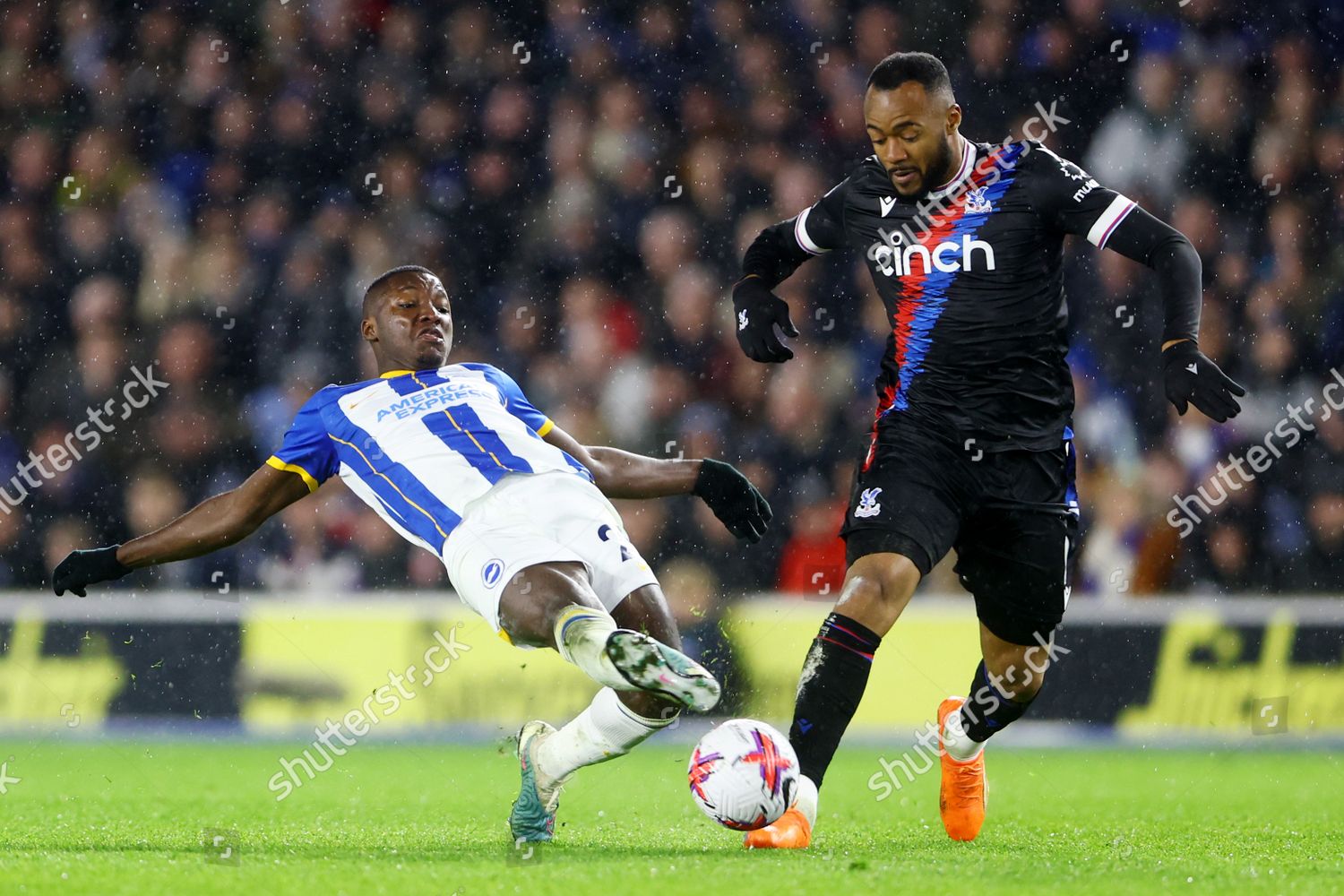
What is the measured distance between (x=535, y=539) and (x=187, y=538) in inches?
44.0

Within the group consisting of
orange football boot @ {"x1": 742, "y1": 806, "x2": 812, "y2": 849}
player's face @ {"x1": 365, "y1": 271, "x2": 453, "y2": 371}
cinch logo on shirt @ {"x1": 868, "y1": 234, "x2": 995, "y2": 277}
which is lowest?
orange football boot @ {"x1": 742, "y1": 806, "x2": 812, "y2": 849}

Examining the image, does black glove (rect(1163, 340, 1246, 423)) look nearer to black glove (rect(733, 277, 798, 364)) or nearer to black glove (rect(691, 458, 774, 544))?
black glove (rect(733, 277, 798, 364))

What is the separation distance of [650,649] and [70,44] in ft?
30.0

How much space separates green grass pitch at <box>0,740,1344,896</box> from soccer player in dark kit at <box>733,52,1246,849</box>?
474mm

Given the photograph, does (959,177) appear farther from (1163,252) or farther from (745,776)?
(745,776)

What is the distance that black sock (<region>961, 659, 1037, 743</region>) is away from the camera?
4.91 m

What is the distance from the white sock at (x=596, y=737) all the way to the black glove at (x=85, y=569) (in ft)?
4.59

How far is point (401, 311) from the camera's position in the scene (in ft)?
17.0

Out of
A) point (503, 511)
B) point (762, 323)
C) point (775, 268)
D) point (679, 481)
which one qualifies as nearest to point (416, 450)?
point (503, 511)

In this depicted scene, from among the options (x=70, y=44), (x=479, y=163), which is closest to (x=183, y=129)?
(x=70, y=44)

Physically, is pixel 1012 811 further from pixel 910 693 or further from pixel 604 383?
pixel 604 383

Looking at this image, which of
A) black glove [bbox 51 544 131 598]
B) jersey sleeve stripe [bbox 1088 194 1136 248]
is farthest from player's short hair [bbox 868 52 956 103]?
black glove [bbox 51 544 131 598]

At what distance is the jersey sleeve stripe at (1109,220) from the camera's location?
14.7ft

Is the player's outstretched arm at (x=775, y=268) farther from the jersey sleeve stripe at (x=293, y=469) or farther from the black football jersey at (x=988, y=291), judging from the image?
the jersey sleeve stripe at (x=293, y=469)
